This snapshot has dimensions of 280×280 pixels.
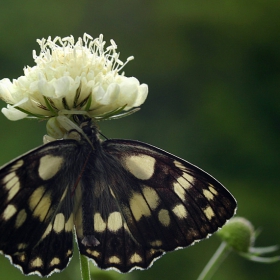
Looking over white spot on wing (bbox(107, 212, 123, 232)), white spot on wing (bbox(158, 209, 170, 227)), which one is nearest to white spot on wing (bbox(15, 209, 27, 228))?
white spot on wing (bbox(107, 212, 123, 232))

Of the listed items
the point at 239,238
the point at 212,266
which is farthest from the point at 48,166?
the point at 239,238

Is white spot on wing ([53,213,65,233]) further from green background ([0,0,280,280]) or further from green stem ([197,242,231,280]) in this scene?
green background ([0,0,280,280])

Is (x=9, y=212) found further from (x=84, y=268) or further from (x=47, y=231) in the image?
(x=84, y=268)

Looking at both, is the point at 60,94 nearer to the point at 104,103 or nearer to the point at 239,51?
the point at 104,103

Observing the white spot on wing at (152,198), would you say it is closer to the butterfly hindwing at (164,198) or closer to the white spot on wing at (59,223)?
the butterfly hindwing at (164,198)

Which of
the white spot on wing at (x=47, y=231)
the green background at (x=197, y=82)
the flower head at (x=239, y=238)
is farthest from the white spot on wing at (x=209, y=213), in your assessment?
the green background at (x=197, y=82)

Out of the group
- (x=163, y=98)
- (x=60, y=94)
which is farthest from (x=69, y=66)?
(x=163, y=98)
